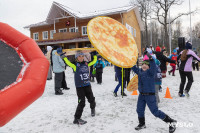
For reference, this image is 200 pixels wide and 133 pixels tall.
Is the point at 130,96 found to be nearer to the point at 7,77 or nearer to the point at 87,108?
the point at 87,108

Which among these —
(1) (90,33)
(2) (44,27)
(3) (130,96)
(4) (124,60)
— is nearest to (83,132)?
(4) (124,60)

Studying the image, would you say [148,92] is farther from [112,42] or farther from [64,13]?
[64,13]

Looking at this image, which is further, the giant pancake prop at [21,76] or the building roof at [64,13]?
the building roof at [64,13]

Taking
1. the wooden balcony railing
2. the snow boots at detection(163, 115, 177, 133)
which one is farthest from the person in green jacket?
the wooden balcony railing

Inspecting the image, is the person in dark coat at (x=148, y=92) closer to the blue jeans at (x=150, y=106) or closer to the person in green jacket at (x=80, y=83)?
the blue jeans at (x=150, y=106)

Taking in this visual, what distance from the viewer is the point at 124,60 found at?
9.23 ft

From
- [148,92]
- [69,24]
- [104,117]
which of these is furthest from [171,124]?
[69,24]

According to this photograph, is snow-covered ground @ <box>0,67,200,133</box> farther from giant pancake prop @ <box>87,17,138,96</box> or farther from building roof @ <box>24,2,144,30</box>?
building roof @ <box>24,2,144,30</box>

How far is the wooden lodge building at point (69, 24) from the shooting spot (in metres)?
21.8

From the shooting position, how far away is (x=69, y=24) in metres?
24.1

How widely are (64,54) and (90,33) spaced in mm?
1390

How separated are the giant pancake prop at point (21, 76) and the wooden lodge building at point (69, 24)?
64.6 ft

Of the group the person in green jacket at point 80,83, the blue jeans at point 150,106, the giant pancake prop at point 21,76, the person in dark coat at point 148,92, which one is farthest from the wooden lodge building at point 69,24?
the giant pancake prop at point 21,76

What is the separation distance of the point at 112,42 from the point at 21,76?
2.03m
